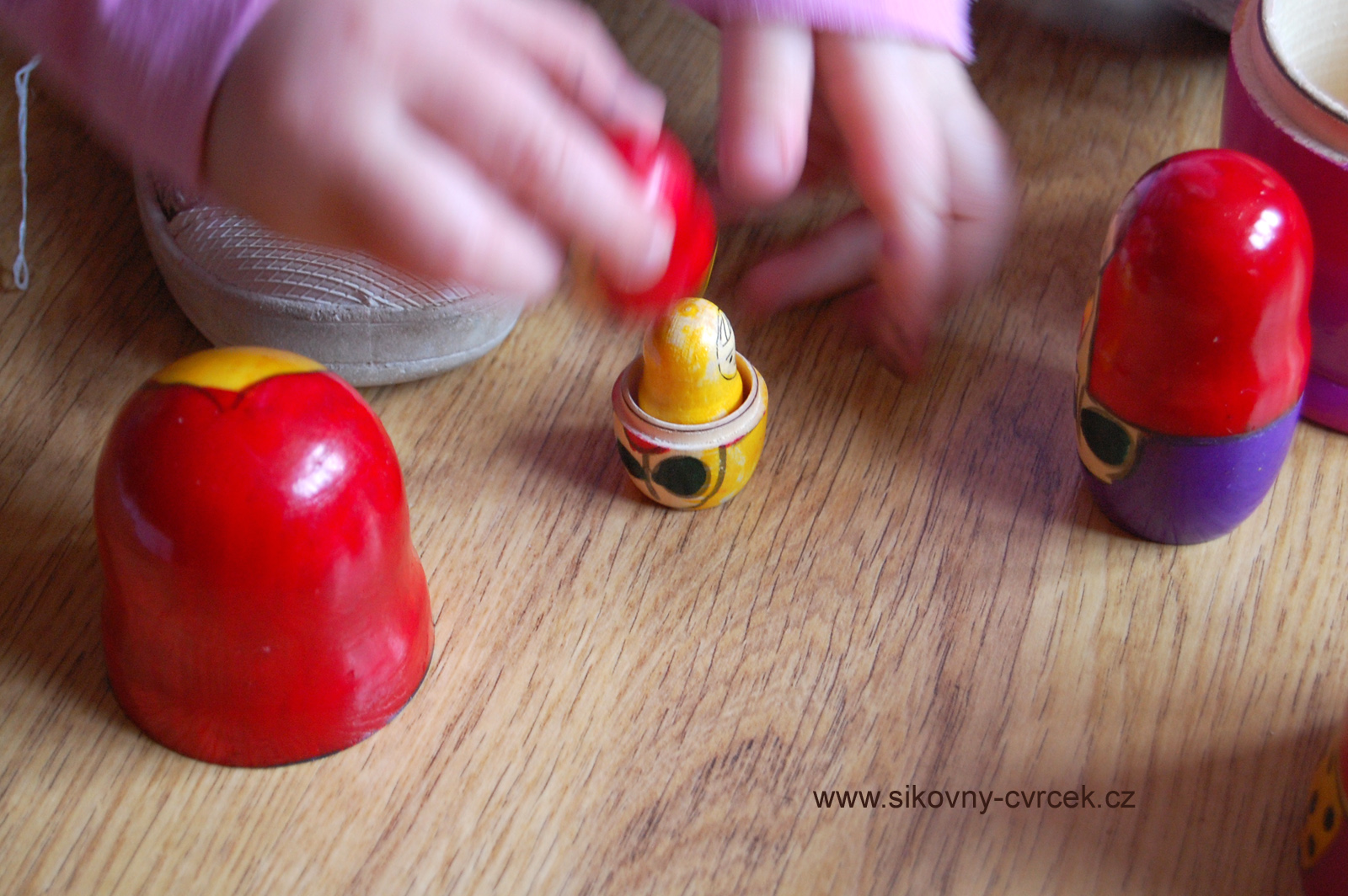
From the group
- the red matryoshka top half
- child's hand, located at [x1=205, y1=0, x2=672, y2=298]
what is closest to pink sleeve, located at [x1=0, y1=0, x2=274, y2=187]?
child's hand, located at [x1=205, y1=0, x2=672, y2=298]

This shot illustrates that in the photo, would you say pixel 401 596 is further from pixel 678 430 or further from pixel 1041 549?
pixel 1041 549

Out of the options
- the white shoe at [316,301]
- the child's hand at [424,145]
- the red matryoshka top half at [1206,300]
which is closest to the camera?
the child's hand at [424,145]

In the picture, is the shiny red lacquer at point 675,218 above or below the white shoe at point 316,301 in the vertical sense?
above

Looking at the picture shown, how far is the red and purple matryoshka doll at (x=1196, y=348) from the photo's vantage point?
0.48 m

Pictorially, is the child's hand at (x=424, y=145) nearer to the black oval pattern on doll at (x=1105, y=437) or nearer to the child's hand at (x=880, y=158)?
the child's hand at (x=880, y=158)

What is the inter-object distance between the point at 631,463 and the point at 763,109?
17 cm

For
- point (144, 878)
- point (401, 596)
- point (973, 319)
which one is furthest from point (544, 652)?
point (973, 319)

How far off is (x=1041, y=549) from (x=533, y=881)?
0.26 m

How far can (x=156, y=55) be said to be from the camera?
1.24 ft

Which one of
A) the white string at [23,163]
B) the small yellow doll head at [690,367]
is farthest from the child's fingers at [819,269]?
the white string at [23,163]

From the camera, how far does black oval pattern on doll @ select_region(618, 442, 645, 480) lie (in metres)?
0.55

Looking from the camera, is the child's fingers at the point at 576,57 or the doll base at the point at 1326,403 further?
the doll base at the point at 1326,403

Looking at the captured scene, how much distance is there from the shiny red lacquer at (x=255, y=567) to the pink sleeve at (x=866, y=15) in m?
0.20

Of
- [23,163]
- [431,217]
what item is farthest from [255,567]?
[23,163]
